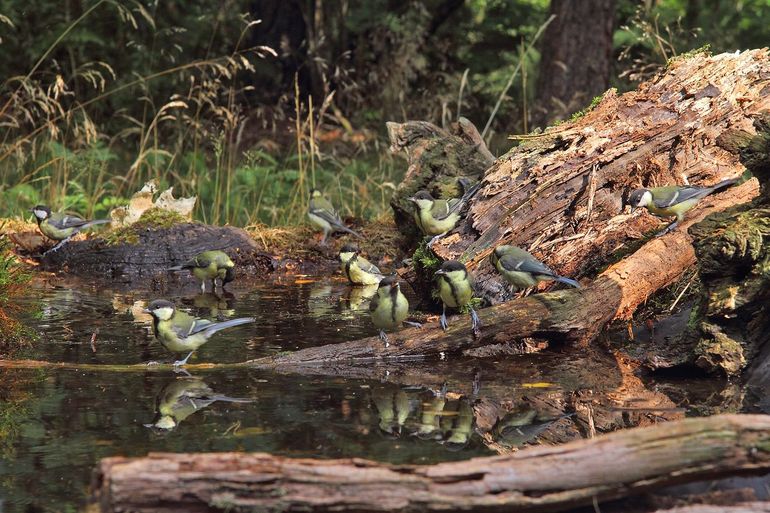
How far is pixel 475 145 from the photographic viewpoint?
8.80 meters

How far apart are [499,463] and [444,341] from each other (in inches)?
108

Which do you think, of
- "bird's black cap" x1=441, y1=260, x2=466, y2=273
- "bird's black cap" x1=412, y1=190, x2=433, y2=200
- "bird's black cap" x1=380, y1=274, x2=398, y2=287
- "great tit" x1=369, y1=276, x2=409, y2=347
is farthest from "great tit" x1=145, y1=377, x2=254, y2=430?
"bird's black cap" x1=412, y1=190, x2=433, y2=200

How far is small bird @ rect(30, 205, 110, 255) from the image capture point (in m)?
8.96

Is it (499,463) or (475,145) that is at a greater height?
(499,463)

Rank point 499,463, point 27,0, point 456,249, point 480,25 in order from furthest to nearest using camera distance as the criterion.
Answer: point 480,25
point 27,0
point 456,249
point 499,463

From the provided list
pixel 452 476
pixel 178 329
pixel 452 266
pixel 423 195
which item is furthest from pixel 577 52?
pixel 452 476

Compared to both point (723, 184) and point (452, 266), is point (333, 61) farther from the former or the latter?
point (452, 266)

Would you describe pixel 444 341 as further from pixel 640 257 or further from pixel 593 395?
pixel 640 257

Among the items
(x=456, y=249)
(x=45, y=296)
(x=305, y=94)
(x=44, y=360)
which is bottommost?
(x=305, y=94)

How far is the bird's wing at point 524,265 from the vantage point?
6195mm

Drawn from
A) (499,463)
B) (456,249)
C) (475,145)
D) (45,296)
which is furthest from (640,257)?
(45,296)

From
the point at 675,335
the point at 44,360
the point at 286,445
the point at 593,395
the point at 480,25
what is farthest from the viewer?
the point at 480,25

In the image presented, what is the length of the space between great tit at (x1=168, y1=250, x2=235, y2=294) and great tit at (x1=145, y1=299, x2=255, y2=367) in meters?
2.46

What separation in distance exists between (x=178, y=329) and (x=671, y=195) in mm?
3465
